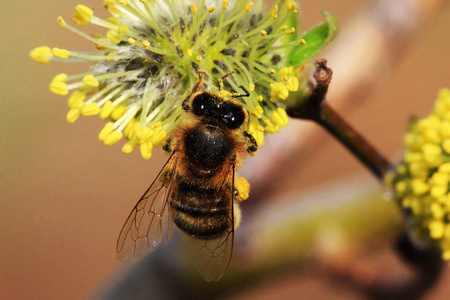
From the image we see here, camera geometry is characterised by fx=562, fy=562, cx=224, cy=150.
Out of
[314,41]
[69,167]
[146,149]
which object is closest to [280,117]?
[314,41]

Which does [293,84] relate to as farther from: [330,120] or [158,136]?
[158,136]

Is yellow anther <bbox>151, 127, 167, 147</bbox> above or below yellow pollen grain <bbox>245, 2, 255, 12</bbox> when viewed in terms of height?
below

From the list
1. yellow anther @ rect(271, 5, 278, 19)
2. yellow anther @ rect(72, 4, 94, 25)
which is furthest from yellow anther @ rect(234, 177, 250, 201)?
yellow anther @ rect(72, 4, 94, 25)

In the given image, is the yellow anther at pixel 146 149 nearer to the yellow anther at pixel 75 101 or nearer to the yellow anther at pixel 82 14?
the yellow anther at pixel 75 101

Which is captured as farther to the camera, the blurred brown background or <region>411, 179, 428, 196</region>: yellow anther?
the blurred brown background

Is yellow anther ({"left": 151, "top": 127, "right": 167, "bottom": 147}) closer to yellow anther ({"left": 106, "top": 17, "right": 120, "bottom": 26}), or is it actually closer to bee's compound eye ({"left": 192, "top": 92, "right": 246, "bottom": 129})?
bee's compound eye ({"left": 192, "top": 92, "right": 246, "bottom": 129})
